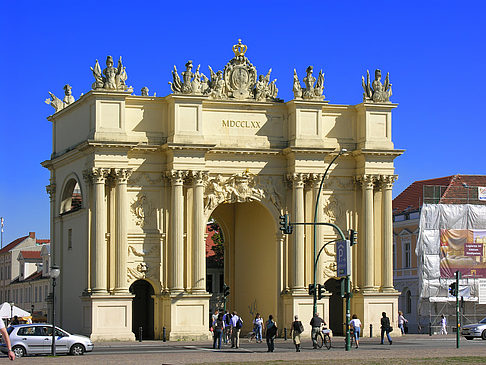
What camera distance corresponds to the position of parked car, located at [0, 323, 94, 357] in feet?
140

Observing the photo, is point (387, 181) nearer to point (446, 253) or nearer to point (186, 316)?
point (186, 316)

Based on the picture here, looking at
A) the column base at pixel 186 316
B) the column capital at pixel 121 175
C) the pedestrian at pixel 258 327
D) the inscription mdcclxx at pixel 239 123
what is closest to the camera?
the pedestrian at pixel 258 327

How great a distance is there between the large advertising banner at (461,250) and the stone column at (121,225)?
24.7 m

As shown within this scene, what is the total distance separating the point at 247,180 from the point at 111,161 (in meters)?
7.60

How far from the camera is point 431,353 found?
40469 mm

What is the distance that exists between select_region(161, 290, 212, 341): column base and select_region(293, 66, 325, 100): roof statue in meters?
12.0

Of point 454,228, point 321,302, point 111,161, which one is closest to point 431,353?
point 321,302

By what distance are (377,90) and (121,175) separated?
595 inches

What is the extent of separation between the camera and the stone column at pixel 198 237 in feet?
182

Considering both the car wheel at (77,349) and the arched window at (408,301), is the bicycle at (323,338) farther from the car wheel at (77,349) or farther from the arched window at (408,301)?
the arched window at (408,301)

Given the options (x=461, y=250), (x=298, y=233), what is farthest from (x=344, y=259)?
(x=461, y=250)

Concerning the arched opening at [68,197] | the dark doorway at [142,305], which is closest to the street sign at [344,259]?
the dark doorway at [142,305]

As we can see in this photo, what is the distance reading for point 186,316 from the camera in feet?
180

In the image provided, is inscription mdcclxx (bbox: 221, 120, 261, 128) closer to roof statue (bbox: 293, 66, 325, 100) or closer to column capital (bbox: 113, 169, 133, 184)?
roof statue (bbox: 293, 66, 325, 100)
